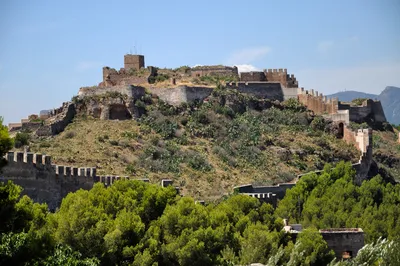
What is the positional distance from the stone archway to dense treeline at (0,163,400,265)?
17959 millimetres

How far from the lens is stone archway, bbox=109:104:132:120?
191 ft

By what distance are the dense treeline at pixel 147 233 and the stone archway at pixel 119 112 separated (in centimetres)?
1796

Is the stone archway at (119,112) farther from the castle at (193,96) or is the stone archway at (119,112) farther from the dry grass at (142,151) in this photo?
the dry grass at (142,151)

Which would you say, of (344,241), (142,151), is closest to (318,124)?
(142,151)

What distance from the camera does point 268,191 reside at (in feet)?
168

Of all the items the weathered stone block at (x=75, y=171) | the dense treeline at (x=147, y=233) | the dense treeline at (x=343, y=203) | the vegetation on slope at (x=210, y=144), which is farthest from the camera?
the vegetation on slope at (x=210, y=144)

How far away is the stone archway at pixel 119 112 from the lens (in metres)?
58.2

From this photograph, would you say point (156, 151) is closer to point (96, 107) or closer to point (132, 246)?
point (96, 107)

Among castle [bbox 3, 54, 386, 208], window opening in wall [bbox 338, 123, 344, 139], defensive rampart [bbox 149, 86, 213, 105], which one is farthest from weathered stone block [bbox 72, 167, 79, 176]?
window opening in wall [bbox 338, 123, 344, 139]

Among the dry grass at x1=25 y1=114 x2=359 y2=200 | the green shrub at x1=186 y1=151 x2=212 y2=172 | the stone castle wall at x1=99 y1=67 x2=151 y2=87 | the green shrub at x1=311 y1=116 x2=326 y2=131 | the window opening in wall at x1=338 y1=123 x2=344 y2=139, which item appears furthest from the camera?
the window opening in wall at x1=338 y1=123 x2=344 y2=139

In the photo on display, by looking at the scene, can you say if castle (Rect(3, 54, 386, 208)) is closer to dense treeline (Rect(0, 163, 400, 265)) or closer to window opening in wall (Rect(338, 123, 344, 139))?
window opening in wall (Rect(338, 123, 344, 139))

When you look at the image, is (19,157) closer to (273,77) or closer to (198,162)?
(198,162)

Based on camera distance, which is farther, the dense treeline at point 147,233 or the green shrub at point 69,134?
the green shrub at point 69,134

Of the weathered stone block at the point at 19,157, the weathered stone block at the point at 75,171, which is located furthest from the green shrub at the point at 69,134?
the weathered stone block at the point at 19,157
